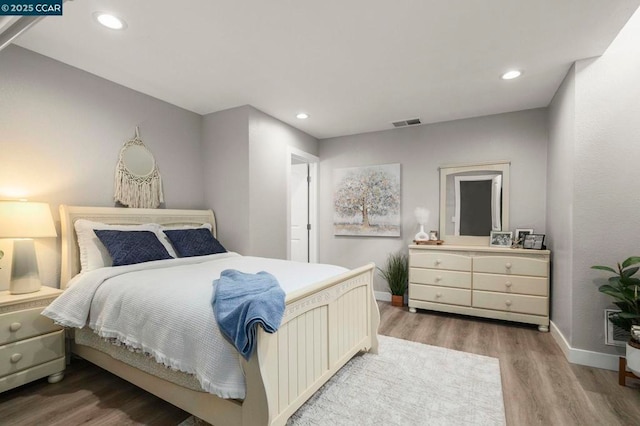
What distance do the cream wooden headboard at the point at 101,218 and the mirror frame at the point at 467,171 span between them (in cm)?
294

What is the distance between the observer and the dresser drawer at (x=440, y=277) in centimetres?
355

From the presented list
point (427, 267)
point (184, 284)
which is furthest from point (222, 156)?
point (427, 267)

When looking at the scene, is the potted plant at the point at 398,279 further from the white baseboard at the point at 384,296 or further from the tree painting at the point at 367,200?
the tree painting at the point at 367,200

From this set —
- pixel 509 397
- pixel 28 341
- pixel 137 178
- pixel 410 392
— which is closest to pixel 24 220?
pixel 28 341

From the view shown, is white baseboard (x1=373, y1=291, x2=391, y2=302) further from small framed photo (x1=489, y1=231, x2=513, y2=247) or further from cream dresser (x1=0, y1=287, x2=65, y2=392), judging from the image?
cream dresser (x1=0, y1=287, x2=65, y2=392)

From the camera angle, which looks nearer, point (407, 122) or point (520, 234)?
point (520, 234)

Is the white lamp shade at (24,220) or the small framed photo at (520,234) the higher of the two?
the white lamp shade at (24,220)

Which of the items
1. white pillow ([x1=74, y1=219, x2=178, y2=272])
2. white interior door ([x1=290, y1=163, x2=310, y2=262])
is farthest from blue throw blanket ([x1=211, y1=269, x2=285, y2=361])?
white interior door ([x1=290, y1=163, x2=310, y2=262])

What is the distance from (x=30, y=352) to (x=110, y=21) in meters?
2.23

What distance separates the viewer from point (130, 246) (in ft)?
8.33

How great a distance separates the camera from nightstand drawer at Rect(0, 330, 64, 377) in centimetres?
198

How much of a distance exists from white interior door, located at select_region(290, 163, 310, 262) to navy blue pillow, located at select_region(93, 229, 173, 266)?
2.43 m

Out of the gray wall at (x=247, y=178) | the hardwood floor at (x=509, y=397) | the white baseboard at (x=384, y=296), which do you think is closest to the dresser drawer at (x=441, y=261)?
the white baseboard at (x=384, y=296)

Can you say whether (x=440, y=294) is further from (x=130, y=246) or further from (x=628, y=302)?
(x=130, y=246)
